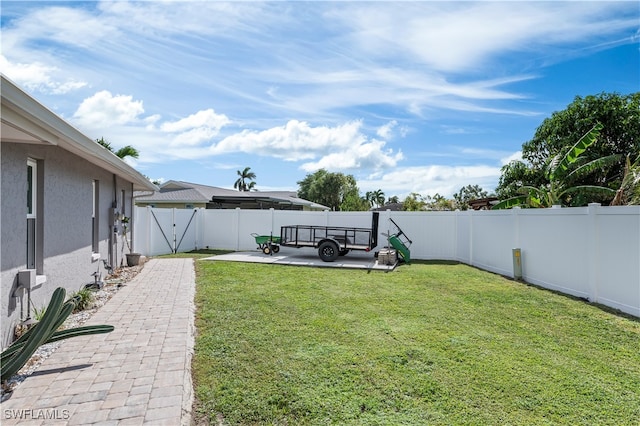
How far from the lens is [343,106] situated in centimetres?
1444

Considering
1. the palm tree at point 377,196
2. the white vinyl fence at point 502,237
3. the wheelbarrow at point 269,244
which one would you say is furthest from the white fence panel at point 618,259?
the palm tree at point 377,196

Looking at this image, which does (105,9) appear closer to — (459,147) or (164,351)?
(164,351)

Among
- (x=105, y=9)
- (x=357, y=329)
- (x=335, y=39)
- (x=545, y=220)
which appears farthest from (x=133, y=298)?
(x=545, y=220)

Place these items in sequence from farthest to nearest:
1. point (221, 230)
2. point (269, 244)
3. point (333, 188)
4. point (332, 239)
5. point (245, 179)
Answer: point (245, 179)
point (333, 188)
point (221, 230)
point (269, 244)
point (332, 239)

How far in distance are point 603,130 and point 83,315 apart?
2415cm

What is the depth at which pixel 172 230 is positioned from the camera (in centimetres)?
1576

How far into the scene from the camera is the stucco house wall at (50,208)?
13.3 ft

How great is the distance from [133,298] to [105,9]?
5305mm

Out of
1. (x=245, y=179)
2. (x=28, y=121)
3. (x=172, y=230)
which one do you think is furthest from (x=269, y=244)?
(x=245, y=179)

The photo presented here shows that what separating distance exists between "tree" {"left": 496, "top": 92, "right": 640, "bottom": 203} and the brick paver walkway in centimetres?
1982

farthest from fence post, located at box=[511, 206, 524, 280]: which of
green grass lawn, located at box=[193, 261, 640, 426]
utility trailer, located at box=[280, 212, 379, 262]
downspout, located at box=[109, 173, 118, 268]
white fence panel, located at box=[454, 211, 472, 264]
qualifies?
downspout, located at box=[109, 173, 118, 268]

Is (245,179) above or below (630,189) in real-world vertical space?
above

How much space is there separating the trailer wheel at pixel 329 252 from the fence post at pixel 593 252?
740 cm

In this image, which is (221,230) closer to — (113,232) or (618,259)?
(113,232)
